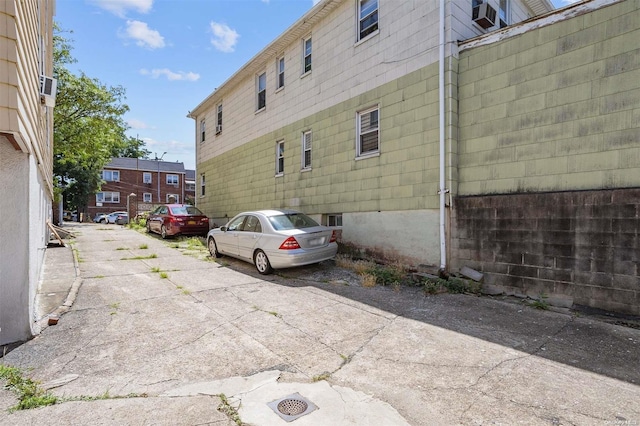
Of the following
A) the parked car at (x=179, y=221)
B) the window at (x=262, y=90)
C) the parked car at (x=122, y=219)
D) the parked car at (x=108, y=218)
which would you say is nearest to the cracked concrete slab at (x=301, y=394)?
the parked car at (x=179, y=221)

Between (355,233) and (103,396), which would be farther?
(355,233)

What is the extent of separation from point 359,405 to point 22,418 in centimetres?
270

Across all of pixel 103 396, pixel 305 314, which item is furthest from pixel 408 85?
pixel 103 396

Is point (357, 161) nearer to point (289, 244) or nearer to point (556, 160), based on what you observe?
point (289, 244)

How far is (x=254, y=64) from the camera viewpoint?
46.3ft

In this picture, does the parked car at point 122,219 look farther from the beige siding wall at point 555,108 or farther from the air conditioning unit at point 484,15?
the beige siding wall at point 555,108

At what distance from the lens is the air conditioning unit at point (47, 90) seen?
6.48 m

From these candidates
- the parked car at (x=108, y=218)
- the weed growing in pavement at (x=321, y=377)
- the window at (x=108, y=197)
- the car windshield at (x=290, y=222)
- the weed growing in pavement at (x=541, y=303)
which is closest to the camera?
the weed growing in pavement at (x=321, y=377)

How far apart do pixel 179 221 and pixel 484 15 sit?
12.3 m

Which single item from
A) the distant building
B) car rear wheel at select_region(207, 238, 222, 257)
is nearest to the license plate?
car rear wheel at select_region(207, 238, 222, 257)

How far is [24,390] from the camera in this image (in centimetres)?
316

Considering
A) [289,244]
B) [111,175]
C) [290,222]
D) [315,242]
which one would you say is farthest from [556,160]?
[111,175]

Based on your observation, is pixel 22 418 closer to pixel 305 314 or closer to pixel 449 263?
pixel 305 314

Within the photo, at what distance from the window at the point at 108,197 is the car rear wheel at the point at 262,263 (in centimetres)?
4269
